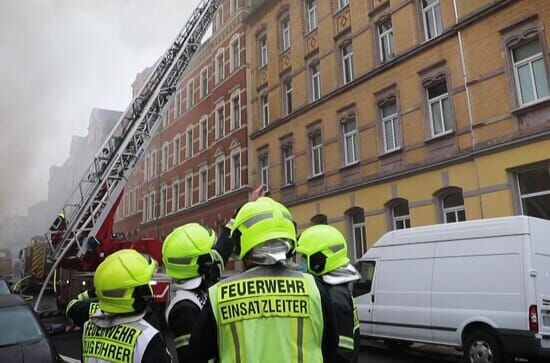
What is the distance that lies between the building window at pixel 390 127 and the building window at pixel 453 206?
222 centimetres

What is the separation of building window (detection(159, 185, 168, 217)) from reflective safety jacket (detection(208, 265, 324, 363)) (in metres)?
29.0

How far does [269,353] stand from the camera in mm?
1823

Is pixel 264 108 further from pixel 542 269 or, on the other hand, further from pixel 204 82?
pixel 542 269

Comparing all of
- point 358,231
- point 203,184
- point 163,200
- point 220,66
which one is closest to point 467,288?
point 358,231

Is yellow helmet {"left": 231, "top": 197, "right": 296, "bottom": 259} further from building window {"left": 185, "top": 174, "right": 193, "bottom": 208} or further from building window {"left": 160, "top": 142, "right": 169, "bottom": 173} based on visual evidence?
building window {"left": 160, "top": 142, "right": 169, "bottom": 173}

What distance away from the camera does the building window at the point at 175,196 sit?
2858 centimetres

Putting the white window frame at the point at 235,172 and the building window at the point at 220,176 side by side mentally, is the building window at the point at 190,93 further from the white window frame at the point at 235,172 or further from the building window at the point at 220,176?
→ the white window frame at the point at 235,172

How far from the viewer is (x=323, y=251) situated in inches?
143

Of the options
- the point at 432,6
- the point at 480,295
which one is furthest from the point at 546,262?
the point at 432,6

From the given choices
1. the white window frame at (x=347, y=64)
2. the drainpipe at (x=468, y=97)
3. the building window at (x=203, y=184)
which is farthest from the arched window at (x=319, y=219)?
the building window at (x=203, y=184)

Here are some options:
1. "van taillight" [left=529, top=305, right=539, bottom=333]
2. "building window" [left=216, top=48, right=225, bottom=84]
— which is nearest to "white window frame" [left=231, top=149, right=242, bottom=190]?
"building window" [left=216, top=48, right=225, bottom=84]

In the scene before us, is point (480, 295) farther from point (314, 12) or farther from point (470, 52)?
point (314, 12)

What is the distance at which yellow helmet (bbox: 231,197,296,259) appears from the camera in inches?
76.9

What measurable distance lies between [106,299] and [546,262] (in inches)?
267
